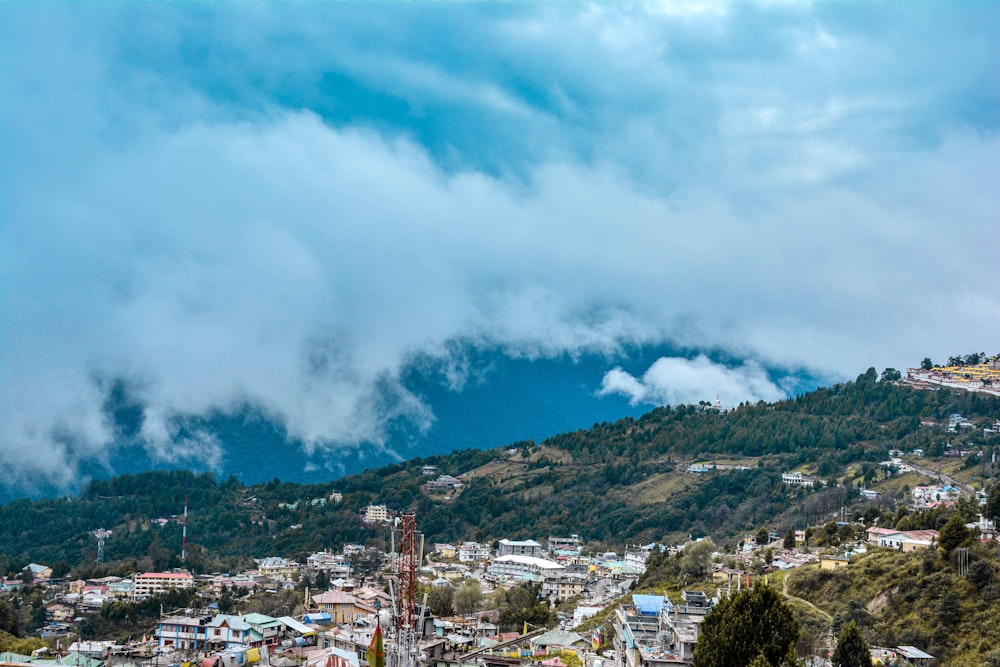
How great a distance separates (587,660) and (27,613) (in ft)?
108

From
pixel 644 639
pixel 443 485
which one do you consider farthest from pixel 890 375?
pixel 644 639

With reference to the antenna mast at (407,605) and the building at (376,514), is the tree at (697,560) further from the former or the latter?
the building at (376,514)

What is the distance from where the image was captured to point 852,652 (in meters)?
26.9

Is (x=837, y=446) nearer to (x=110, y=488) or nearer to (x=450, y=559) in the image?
(x=450, y=559)

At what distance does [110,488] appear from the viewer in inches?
4269

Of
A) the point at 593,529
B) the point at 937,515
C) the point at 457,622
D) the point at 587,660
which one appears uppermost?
the point at 593,529

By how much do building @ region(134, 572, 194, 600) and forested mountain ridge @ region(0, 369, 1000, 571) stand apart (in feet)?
38.5

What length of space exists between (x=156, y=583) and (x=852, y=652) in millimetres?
42628

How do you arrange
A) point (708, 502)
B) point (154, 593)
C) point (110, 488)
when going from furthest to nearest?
point (110, 488) → point (708, 502) → point (154, 593)

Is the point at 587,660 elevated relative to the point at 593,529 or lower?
lower

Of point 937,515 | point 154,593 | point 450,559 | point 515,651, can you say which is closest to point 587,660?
point 515,651

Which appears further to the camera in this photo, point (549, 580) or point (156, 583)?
point (549, 580)

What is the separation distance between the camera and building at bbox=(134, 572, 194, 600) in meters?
57.2

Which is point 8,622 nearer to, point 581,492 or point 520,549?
point 520,549
